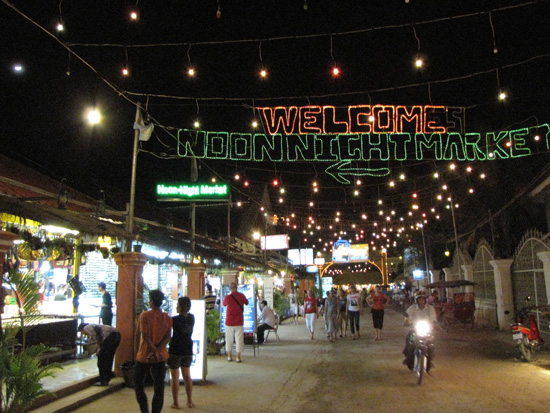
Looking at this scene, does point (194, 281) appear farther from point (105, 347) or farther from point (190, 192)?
point (105, 347)

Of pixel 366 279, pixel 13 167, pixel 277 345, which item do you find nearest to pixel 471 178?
pixel 277 345

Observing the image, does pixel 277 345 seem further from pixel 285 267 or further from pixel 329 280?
pixel 329 280

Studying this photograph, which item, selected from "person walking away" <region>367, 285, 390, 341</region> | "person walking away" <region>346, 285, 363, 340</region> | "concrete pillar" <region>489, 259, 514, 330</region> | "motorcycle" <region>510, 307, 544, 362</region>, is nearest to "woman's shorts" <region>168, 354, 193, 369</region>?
"motorcycle" <region>510, 307, 544, 362</region>

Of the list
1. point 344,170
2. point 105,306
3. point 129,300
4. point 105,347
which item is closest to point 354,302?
point 344,170

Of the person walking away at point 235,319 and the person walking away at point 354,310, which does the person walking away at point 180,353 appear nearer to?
the person walking away at point 235,319

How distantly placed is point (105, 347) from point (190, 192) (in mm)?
5806

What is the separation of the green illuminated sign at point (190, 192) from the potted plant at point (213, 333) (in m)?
3.33

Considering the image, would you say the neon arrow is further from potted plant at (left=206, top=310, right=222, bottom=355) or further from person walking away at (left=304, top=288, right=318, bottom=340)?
potted plant at (left=206, top=310, right=222, bottom=355)

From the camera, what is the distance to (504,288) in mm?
18031

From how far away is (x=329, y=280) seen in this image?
5747cm

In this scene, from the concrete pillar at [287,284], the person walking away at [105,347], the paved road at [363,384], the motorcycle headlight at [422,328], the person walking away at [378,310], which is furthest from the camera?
the concrete pillar at [287,284]

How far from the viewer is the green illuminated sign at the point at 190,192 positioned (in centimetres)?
1381

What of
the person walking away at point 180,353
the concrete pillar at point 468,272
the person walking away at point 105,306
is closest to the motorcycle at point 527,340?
the person walking away at point 180,353

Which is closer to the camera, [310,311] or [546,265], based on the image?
[546,265]
